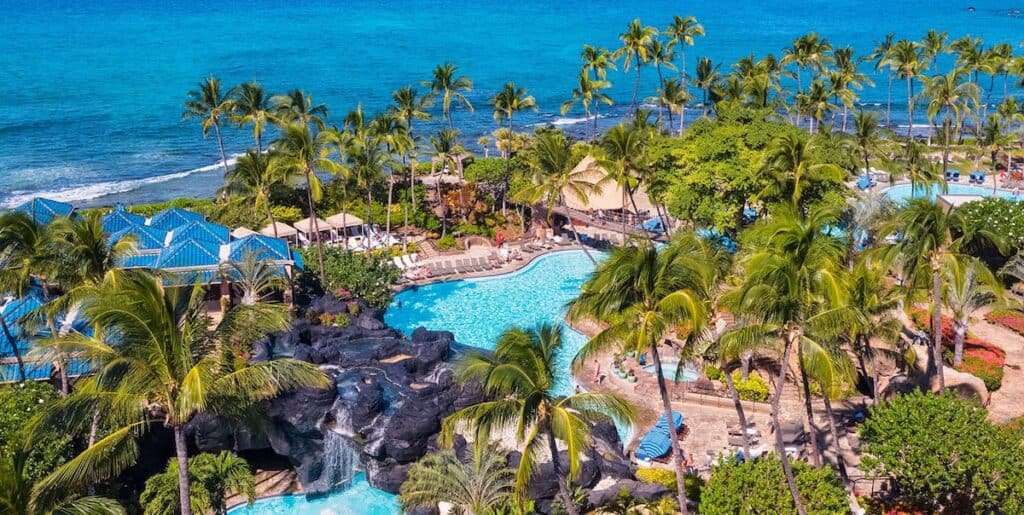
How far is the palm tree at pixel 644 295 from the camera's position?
1766 cm

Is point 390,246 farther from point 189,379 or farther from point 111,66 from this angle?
point 111,66

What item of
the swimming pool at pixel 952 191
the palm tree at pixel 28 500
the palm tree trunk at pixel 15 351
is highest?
the palm tree at pixel 28 500

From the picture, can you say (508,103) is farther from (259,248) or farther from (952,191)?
(952,191)

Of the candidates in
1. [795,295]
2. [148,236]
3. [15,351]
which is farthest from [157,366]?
[148,236]

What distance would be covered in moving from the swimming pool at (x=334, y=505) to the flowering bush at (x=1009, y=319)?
27134 mm

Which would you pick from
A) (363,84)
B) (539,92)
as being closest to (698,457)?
(539,92)

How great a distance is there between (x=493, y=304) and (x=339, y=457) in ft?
48.4

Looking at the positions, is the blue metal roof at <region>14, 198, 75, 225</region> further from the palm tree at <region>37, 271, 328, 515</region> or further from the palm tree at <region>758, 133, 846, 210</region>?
the palm tree at <region>758, 133, 846, 210</region>

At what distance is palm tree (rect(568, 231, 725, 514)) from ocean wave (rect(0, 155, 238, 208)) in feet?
166

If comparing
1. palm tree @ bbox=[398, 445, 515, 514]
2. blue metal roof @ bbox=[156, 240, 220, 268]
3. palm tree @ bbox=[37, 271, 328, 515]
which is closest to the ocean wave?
blue metal roof @ bbox=[156, 240, 220, 268]

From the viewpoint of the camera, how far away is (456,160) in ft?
167

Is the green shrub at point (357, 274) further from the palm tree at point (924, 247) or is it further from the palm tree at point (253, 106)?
the palm tree at point (924, 247)

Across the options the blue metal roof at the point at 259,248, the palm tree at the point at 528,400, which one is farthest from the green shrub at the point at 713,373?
the blue metal roof at the point at 259,248

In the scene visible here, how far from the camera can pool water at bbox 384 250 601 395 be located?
122 feet
